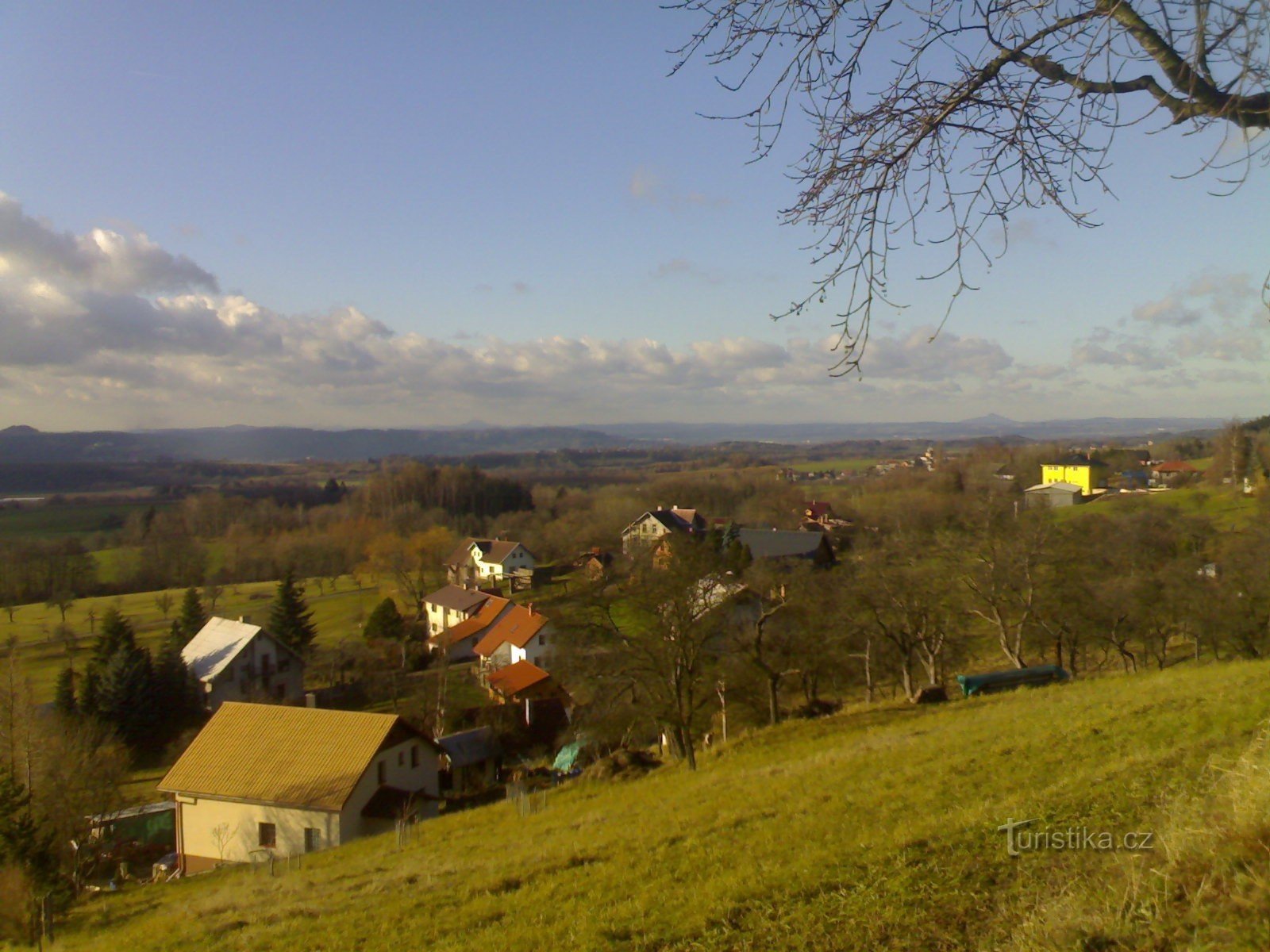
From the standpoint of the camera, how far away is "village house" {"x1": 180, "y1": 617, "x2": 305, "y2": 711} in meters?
31.7

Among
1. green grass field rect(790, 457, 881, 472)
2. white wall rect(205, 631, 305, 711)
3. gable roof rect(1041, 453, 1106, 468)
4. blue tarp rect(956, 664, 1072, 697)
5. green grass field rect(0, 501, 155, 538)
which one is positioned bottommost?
white wall rect(205, 631, 305, 711)

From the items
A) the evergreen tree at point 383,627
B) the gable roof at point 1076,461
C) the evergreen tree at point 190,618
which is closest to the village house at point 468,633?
the evergreen tree at point 383,627

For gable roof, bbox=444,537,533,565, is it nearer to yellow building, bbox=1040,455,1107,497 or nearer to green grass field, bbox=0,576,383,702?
green grass field, bbox=0,576,383,702

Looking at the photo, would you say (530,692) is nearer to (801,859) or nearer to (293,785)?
(293,785)

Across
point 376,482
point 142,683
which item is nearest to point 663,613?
point 142,683

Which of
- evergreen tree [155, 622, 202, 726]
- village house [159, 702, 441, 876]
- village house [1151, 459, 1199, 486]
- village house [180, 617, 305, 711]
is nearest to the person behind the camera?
village house [159, 702, 441, 876]

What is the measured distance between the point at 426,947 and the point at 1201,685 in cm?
1124

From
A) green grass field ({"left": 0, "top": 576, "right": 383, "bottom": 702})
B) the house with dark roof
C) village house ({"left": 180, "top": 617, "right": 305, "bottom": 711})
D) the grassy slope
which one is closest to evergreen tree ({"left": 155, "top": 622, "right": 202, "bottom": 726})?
village house ({"left": 180, "top": 617, "right": 305, "bottom": 711})

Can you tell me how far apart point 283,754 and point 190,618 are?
21.4m

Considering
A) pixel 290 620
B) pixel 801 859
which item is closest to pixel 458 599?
pixel 290 620

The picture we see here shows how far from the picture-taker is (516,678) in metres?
30.5

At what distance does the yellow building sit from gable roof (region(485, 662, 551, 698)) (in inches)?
2102

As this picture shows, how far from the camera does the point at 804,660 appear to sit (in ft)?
76.3

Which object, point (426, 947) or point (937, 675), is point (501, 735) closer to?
point (937, 675)
